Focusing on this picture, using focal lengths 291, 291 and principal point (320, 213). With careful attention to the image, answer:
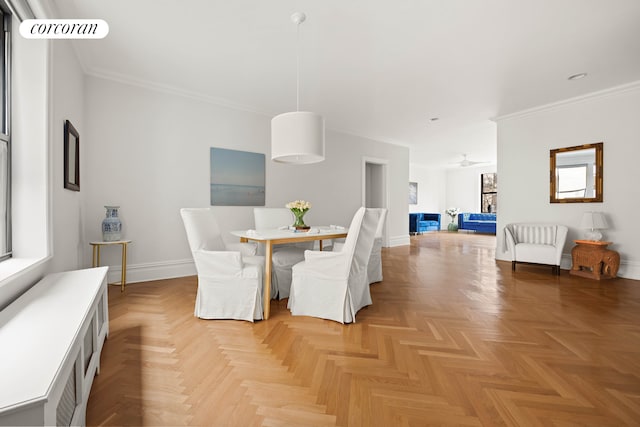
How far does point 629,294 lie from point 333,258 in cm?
343

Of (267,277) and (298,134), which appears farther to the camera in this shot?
(298,134)

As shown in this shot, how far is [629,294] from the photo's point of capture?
322 cm

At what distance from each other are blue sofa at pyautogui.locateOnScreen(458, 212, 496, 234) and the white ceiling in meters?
6.74

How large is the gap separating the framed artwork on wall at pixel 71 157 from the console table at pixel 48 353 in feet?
3.93

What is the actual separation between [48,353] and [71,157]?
2476 mm

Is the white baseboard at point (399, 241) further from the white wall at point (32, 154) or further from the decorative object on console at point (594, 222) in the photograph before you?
the white wall at point (32, 154)

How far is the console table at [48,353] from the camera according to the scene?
74 cm

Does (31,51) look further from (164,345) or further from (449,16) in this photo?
(449,16)

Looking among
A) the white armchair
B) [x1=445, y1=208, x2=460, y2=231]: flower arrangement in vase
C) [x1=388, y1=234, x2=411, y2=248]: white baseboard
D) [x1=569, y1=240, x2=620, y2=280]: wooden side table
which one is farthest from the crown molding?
[x1=445, y1=208, x2=460, y2=231]: flower arrangement in vase

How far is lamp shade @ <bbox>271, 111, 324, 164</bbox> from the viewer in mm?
2713

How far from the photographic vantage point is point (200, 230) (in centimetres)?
264

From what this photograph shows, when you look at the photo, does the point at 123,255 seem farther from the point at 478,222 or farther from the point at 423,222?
the point at 478,222

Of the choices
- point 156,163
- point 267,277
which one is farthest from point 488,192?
point 156,163

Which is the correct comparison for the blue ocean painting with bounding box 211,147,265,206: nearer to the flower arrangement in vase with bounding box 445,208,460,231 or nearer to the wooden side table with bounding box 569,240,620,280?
the wooden side table with bounding box 569,240,620,280
